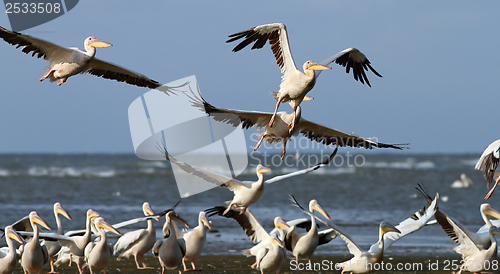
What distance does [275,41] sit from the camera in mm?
7148

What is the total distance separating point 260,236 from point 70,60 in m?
4.11

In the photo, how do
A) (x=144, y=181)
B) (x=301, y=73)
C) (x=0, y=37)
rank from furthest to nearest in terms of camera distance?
(x=144, y=181) → (x=301, y=73) → (x=0, y=37)

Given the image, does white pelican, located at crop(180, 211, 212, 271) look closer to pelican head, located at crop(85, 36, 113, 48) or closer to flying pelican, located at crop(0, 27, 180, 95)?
flying pelican, located at crop(0, 27, 180, 95)

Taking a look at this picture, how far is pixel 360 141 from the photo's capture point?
8328mm

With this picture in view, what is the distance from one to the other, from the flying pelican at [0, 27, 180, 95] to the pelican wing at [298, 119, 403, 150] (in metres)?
2.18

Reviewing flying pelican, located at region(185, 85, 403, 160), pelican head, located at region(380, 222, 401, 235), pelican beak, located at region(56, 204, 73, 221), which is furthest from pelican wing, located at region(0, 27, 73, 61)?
pelican head, located at region(380, 222, 401, 235)

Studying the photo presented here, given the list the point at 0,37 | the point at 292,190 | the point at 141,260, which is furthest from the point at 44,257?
the point at 292,190

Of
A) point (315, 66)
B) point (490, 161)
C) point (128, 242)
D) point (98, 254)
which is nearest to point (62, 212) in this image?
point (128, 242)

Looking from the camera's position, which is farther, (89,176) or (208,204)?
(89,176)

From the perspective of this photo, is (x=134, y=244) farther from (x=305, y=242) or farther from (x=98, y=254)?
(x=305, y=242)

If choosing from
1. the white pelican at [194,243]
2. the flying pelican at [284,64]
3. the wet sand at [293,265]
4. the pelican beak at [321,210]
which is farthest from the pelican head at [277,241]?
the flying pelican at [284,64]

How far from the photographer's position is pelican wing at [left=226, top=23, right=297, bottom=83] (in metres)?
6.88

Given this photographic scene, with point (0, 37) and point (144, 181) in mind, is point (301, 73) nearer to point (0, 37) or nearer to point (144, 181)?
point (0, 37)

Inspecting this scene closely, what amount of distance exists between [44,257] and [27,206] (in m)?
8.58
